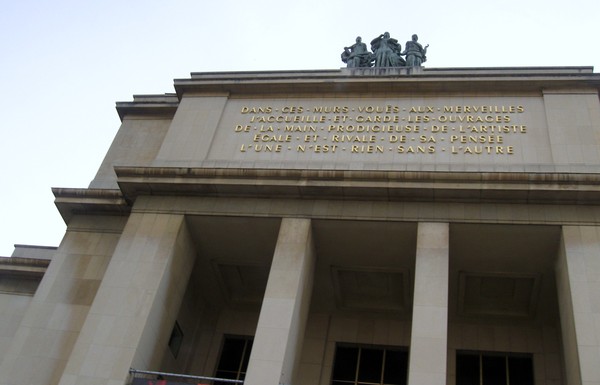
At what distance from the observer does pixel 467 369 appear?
2030cm

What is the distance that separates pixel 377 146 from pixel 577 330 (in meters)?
8.01

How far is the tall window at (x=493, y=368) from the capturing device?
19922 mm

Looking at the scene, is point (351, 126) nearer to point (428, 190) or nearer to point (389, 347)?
point (428, 190)

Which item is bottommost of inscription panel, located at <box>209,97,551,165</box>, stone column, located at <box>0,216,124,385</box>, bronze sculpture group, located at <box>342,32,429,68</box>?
stone column, located at <box>0,216,124,385</box>

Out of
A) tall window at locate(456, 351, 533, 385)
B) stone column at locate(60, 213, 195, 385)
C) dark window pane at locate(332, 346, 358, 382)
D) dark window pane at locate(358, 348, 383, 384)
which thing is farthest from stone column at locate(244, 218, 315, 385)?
tall window at locate(456, 351, 533, 385)

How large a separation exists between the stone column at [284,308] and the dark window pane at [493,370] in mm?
6064

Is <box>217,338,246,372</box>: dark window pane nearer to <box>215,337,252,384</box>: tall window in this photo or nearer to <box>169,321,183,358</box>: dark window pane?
<box>215,337,252,384</box>: tall window

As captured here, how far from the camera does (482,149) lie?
19.8 meters

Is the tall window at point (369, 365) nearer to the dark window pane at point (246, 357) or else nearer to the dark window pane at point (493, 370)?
the dark window pane at point (493, 370)

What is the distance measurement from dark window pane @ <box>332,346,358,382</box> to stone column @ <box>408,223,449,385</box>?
506 cm

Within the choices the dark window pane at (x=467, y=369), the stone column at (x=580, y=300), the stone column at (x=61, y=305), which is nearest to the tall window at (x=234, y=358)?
the stone column at (x=61, y=305)

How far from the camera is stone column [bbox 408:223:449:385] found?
598 inches

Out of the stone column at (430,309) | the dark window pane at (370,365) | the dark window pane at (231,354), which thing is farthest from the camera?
the dark window pane at (231,354)

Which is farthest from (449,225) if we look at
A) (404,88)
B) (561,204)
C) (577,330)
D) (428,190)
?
(404,88)
